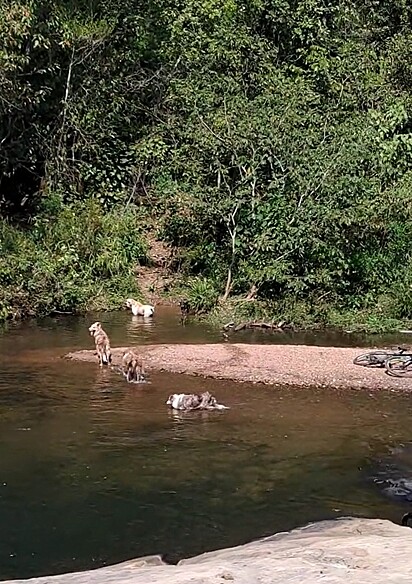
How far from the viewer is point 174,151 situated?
26.6m

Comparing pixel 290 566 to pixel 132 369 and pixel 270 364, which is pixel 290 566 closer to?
pixel 132 369

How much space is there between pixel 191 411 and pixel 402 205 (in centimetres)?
1303

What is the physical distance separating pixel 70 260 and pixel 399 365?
1018 cm

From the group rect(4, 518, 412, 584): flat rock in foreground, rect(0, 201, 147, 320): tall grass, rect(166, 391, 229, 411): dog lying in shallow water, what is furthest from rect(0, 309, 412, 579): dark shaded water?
rect(0, 201, 147, 320): tall grass

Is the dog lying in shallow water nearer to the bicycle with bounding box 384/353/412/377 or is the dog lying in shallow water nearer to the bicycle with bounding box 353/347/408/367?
the bicycle with bounding box 384/353/412/377

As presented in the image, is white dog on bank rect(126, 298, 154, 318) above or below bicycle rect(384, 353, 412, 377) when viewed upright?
above

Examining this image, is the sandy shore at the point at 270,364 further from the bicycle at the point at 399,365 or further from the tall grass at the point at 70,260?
the tall grass at the point at 70,260

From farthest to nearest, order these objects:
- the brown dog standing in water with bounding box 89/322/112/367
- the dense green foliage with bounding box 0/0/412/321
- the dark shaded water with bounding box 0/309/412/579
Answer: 1. the dense green foliage with bounding box 0/0/412/321
2. the brown dog standing in water with bounding box 89/322/112/367
3. the dark shaded water with bounding box 0/309/412/579

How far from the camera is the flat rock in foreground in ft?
18.4

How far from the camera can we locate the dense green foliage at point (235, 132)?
2256cm

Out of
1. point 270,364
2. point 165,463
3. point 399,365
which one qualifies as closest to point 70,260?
point 270,364

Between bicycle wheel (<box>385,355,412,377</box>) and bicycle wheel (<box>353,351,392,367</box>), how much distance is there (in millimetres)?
123

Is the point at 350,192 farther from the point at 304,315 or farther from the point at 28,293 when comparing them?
the point at 28,293

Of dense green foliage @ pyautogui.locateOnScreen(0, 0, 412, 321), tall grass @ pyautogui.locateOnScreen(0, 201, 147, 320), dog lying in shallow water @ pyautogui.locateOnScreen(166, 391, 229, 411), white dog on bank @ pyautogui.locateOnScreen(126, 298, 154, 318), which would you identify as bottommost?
dog lying in shallow water @ pyautogui.locateOnScreen(166, 391, 229, 411)
